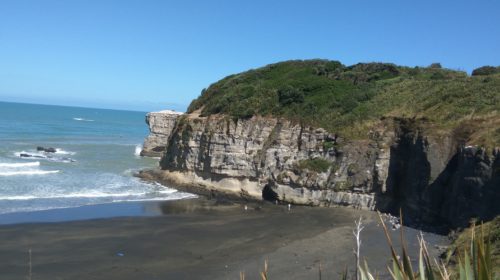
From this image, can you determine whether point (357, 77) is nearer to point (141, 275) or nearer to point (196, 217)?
point (196, 217)

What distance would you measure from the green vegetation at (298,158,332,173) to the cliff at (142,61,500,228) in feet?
0.23

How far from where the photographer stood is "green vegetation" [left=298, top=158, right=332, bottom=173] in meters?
33.2

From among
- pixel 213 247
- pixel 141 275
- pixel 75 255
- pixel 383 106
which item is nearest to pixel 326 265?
pixel 213 247

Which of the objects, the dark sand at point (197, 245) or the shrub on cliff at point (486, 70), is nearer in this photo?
the dark sand at point (197, 245)

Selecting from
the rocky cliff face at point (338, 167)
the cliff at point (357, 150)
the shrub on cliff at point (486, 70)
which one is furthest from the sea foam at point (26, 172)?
the shrub on cliff at point (486, 70)

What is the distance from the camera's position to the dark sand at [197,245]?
19234 mm

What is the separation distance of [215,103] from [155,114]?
71.6 feet

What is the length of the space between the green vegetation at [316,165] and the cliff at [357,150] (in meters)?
0.07

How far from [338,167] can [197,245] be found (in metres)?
13.1

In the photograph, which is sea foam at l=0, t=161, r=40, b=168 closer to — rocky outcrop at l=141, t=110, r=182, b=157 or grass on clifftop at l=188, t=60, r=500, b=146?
grass on clifftop at l=188, t=60, r=500, b=146

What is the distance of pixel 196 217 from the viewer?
29.3 metres

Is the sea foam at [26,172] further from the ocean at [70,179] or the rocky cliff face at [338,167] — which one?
the rocky cliff face at [338,167]

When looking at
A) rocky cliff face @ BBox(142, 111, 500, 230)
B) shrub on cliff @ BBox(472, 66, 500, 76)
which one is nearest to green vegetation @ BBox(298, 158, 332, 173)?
rocky cliff face @ BBox(142, 111, 500, 230)

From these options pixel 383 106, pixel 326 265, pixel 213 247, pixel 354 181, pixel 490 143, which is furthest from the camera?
pixel 383 106
